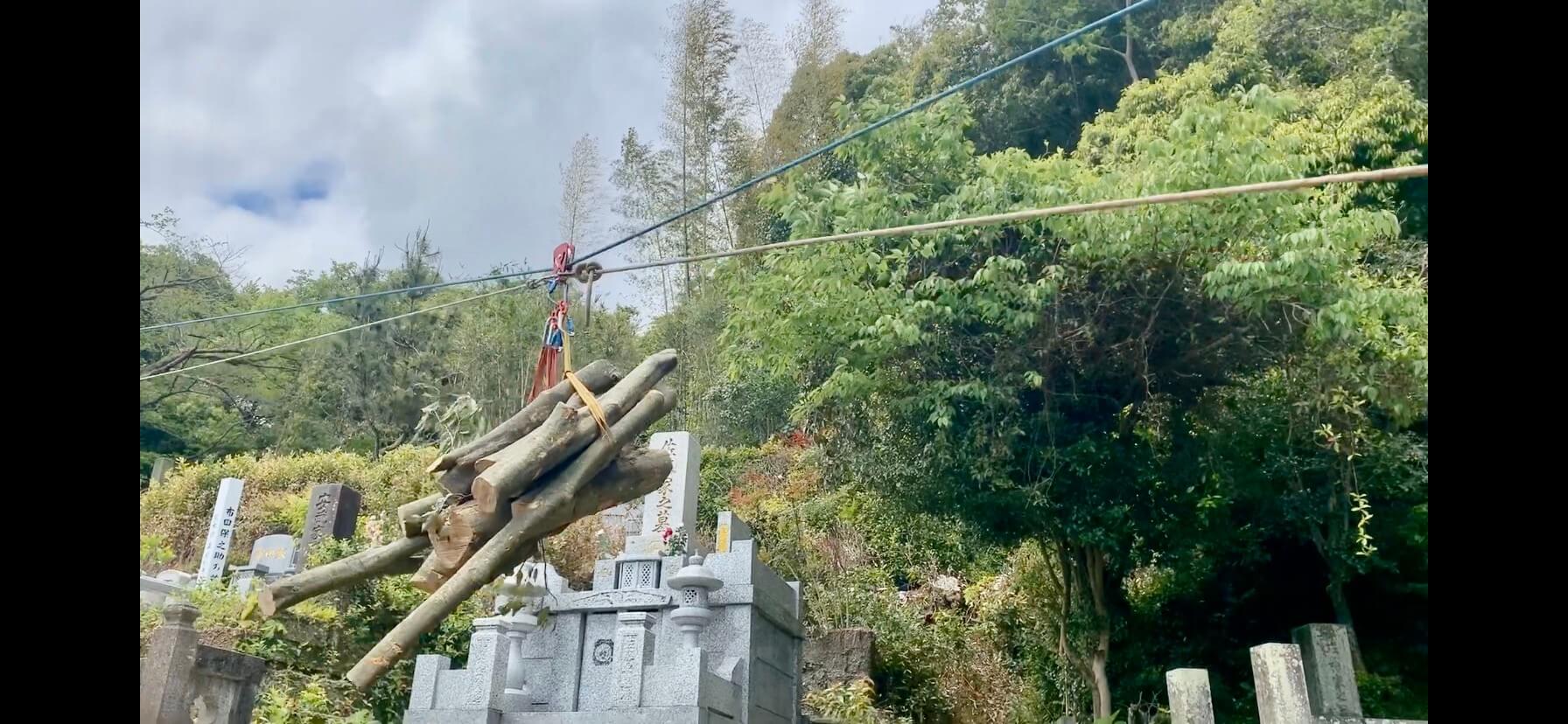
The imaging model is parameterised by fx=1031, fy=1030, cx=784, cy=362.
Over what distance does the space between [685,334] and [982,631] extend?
8.27 metres

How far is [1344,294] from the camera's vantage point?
6.96 metres

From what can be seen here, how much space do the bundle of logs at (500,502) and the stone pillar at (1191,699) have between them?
3.90 meters

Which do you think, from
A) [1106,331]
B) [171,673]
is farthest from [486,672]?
[1106,331]

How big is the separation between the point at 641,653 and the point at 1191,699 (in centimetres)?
334

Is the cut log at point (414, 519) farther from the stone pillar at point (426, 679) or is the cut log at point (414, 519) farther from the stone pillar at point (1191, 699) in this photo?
the stone pillar at point (1191, 699)

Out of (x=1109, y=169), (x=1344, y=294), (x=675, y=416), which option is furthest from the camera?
(x=675, y=416)

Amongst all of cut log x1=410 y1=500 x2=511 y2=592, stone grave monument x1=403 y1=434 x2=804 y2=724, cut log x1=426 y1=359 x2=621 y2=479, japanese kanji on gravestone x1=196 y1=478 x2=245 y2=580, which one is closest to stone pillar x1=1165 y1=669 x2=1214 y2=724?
stone grave monument x1=403 y1=434 x2=804 y2=724

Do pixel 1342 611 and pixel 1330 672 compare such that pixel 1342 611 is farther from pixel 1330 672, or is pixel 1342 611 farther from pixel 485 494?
pixel 485 494

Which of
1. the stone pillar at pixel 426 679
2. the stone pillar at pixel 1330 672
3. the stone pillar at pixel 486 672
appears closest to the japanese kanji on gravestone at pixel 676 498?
the stone pillar at pixel 486 672

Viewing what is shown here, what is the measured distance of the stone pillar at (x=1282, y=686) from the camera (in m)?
5.76

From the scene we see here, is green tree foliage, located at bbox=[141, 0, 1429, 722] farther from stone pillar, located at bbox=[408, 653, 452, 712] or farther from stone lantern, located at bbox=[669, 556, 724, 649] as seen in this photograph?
stone lantern, located at bbox=[669, 556, 724, 649]
